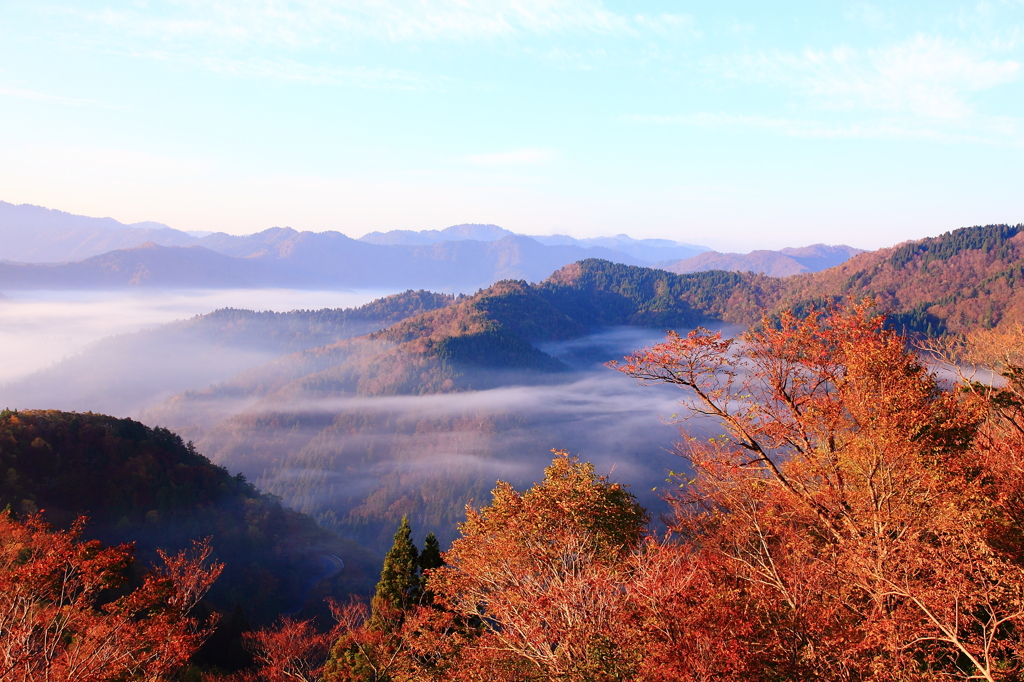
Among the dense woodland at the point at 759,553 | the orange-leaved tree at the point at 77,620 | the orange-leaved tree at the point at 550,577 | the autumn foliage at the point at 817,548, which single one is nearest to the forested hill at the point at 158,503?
the orange-leaved tree at the point at 77,620

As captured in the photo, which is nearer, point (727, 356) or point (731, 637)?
point (731, 637)

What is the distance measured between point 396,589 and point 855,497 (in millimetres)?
25024

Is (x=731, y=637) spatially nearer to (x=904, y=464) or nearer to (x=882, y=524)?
(x=882, y=524)

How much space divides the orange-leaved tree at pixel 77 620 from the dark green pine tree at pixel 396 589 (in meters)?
10.8

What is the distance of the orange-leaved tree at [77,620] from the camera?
1220 cm

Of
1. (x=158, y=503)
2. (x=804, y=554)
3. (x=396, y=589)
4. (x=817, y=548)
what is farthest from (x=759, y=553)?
(x=158, y=503)

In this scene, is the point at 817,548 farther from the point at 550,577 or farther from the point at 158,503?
the point at 158,503

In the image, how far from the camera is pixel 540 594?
46.6 ft

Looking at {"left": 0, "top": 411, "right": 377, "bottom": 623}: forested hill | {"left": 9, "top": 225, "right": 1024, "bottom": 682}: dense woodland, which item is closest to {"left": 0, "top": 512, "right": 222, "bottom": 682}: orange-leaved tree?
{"left": 9, "top": 225, "right": 1024, "bottom": 682}: dense woodland

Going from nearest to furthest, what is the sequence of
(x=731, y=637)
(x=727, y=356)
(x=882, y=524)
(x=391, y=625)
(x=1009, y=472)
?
1. (x=731, y=637)
2. (x=882, y=524)
3. (x=727, y=356)
4. (x=1009, y=472)
5. (x=391, y=625)

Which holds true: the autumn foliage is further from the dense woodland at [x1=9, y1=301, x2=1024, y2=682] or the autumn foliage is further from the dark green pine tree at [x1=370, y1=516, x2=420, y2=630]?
the dark green pine tree at [x1=370, y1=516, x2=420, y2=630]

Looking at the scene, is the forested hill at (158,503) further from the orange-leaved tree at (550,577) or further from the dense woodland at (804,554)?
the dense woodland at (804,554)

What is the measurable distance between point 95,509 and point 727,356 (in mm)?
82423

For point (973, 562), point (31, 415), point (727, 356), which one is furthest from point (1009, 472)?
point (31, 415)
